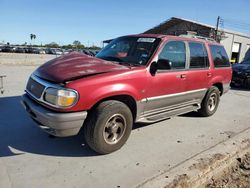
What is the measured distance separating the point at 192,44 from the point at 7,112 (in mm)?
4402

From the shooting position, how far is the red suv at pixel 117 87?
11.9 ft

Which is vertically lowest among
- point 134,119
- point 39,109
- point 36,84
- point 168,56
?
point 134,119

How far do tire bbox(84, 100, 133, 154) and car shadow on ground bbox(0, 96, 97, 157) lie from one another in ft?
0.97

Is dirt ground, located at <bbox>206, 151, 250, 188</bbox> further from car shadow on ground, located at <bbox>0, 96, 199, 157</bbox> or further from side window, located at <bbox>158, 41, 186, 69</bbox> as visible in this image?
side window, located at <bbox>158, 41, 186, 69</bbox>

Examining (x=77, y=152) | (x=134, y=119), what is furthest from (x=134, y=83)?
(x=77, y=152)

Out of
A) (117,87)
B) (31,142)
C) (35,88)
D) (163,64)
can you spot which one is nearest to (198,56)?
(163,64)

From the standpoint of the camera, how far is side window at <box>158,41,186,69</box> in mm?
4867

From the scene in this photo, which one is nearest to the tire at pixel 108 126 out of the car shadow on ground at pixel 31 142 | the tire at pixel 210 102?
the car shadow on ground at pixel 31 142

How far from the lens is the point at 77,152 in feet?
13.5

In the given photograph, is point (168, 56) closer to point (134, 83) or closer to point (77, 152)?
point (134, 83)

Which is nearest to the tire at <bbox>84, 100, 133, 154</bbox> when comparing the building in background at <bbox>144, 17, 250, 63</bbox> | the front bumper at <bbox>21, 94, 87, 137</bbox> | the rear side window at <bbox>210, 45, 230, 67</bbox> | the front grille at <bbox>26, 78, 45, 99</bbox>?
the front bumper at <bbox>21, 94, 87, 137</bbox>

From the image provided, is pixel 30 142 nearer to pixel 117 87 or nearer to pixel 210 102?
pixel 117 87

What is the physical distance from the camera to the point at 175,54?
516 cm

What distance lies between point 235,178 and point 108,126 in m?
2.00
